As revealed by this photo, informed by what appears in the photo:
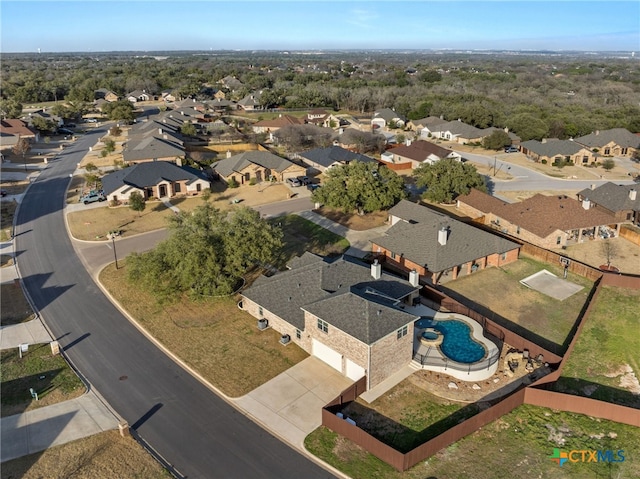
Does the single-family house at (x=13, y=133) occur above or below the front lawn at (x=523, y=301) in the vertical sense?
above

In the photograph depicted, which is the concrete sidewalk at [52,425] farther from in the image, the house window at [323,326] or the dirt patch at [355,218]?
the dirt patch at [355,218]

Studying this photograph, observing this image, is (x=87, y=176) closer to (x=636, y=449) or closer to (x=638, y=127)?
(x=636, y=449)

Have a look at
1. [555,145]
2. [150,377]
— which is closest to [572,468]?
[150,377]

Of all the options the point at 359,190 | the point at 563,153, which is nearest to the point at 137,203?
the point at 359,190

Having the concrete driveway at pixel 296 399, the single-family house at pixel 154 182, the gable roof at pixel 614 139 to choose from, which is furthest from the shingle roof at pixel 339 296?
the gable roof at pixel 614 139

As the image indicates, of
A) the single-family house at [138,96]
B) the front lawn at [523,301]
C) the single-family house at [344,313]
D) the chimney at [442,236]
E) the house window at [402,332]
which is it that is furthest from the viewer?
the single-family house at [138,96]

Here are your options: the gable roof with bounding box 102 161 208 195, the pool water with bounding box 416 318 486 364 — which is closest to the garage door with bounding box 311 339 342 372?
the pool water with bounding box 416 318 486 364

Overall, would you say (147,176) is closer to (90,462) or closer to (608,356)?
(90,462)
